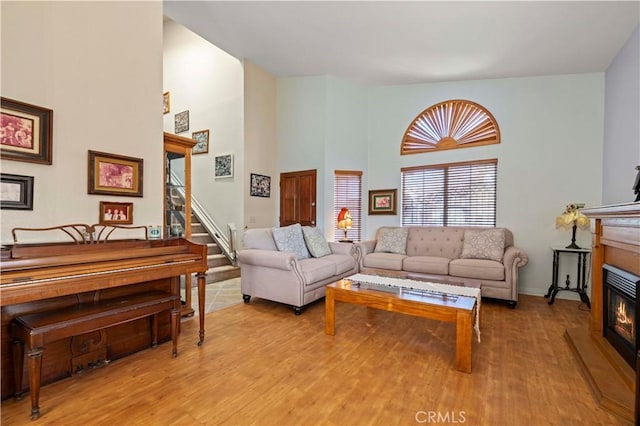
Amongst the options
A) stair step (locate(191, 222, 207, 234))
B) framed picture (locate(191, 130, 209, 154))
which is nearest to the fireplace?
stair step (locate(191, 222, 207, 234))

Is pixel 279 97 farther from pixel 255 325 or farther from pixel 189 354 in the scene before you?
pixel 189 354

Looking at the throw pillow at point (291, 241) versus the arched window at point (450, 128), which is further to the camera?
the arched window at point (450, 128)

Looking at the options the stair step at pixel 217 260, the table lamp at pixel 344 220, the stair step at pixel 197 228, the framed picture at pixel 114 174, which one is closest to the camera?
the framed picture at pixel 114 174

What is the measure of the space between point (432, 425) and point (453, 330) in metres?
1.42

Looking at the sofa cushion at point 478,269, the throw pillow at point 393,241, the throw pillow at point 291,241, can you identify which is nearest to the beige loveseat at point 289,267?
the throw pillow at point 291,241

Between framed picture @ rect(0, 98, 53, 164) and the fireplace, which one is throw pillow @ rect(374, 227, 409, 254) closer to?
the fireplace

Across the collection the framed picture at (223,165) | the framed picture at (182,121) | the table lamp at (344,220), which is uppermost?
the framed picture at (182,121)

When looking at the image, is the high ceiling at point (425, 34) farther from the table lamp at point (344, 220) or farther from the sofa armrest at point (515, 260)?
the sofa armrest at point (515, 260)

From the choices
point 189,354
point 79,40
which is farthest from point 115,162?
point 189,354

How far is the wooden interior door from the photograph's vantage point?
210 inches

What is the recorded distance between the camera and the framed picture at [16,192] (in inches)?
74.3

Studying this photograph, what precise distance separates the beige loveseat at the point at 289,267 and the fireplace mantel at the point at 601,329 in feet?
7.66

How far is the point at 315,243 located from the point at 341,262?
45 cm

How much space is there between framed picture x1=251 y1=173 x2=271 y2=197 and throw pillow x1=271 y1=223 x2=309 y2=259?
1872 millimetres
